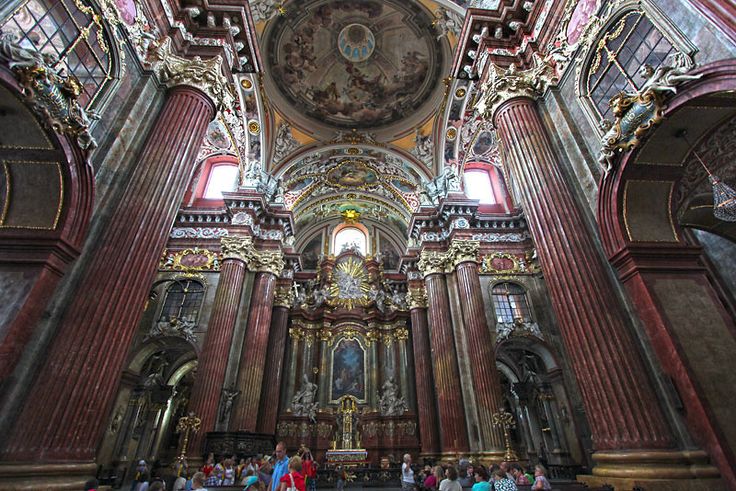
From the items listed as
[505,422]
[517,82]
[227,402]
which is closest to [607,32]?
[517,82]

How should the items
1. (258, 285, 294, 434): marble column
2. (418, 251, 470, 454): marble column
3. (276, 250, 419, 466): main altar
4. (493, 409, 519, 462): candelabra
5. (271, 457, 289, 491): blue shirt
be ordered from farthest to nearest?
(276, 250, 419, 466): main altar < (258, 285, 294, 434): marble column < (418, 251, 470, 454): marble column < (493, 409, 519, 462): candelabra < (271, 457, 289, 491): blue shirt

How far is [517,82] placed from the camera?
8.78 meters

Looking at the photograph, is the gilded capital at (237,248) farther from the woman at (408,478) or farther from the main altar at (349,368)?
the woman at (408,478)

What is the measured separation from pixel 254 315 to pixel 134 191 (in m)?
8.74

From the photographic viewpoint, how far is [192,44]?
8.95 metres

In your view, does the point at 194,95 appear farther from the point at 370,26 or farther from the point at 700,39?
the point at 370,26

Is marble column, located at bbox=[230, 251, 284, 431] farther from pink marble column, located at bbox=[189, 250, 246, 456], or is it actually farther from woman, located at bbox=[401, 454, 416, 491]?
woman, located at bbox=[401, 454, 416, 491]

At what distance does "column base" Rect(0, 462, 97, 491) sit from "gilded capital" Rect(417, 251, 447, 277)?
13.1 meters

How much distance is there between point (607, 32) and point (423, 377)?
45.2 ft

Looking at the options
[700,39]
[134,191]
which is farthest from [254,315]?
[700,39]

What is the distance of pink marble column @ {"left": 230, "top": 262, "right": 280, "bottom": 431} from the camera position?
12.8 m

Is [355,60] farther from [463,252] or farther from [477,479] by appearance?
[477,479]

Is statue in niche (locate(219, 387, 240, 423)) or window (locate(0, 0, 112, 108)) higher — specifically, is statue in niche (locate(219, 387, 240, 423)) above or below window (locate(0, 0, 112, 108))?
below

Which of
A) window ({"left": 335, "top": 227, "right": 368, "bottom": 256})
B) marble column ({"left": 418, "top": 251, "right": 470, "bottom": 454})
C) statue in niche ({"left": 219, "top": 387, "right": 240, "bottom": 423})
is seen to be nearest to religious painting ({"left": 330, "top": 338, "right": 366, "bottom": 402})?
marble column ({"left": 418, "top": 251, "right": 470, "bottom": 454})
